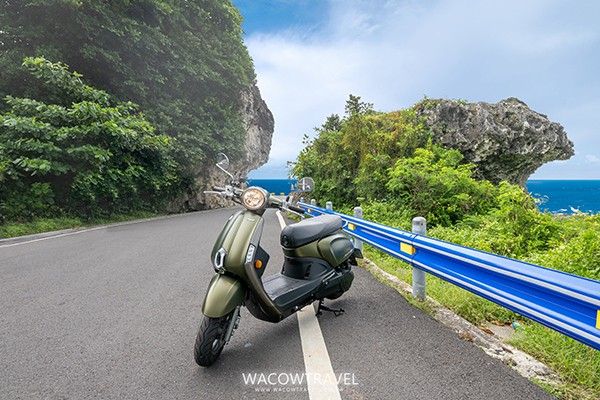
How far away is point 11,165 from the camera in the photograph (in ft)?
31.4

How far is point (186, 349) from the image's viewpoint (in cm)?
263

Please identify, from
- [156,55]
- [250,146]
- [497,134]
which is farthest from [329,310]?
[250,146]

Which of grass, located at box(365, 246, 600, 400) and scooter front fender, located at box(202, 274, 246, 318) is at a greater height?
scooter front fender, located at box(202, 274, 246, 318)

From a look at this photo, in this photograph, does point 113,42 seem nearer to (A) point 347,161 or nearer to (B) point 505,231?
(A) point 347,161

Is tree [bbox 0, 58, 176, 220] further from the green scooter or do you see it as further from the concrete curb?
the concrete curb

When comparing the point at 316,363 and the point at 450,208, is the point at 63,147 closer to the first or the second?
the point at 316,363

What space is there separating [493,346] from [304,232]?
1.81 metres

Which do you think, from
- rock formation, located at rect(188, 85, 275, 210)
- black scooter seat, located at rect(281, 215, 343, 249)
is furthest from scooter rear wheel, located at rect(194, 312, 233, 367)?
rock formation, located at rect(188, 85, 275, 210)

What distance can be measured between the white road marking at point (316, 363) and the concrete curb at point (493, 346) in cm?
115

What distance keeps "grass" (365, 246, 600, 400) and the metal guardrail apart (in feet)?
1.32

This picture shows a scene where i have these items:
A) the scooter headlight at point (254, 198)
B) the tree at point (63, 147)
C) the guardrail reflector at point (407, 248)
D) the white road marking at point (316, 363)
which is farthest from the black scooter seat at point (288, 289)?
the tree at point (63, 147)

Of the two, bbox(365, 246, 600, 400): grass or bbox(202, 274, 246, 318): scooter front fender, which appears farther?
bbox(202, 274, 246, 318): scooter front fender

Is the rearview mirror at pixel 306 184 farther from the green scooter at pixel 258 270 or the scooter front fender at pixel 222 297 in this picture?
the scooter front fender at pixel 222 297

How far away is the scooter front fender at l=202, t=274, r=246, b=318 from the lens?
2246 millimetres
